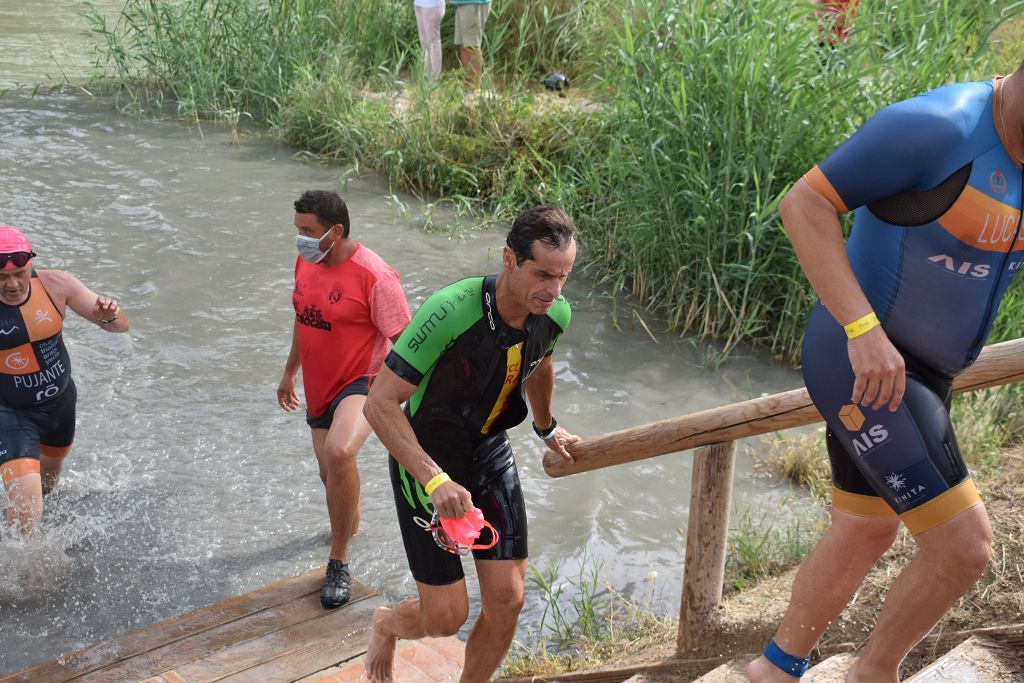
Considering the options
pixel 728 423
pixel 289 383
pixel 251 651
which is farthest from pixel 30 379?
pixel 728 423

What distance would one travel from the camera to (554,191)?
386 inches

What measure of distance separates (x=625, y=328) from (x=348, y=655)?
4.56 meters

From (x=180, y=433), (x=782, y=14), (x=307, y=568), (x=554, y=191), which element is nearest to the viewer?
(x=307, y=568)

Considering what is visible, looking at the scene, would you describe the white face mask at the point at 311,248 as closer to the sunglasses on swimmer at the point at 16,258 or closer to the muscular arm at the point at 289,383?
the muscular arm at the point at 289,383

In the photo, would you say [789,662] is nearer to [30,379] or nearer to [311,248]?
[311,248]

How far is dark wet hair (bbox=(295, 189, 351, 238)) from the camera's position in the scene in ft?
16.8

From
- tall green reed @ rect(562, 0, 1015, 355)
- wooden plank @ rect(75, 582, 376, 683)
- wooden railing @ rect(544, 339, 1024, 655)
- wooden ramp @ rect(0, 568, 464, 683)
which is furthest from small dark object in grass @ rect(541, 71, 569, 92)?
wooden railing @ rect(544, 339, 1024, 655)

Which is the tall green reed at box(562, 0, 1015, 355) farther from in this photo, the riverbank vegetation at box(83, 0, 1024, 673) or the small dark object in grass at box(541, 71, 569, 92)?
the small dark object in grass at box(541, 71, 569, 92)

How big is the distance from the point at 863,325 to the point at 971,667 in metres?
1.13

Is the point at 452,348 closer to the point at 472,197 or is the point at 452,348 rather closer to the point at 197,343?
the point at 197,343

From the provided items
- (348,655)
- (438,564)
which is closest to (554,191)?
(348,655)

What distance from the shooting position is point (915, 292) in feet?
8.98

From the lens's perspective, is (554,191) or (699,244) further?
(554,191)

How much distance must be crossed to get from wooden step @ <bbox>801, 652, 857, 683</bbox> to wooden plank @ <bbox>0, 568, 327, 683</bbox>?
274cm
